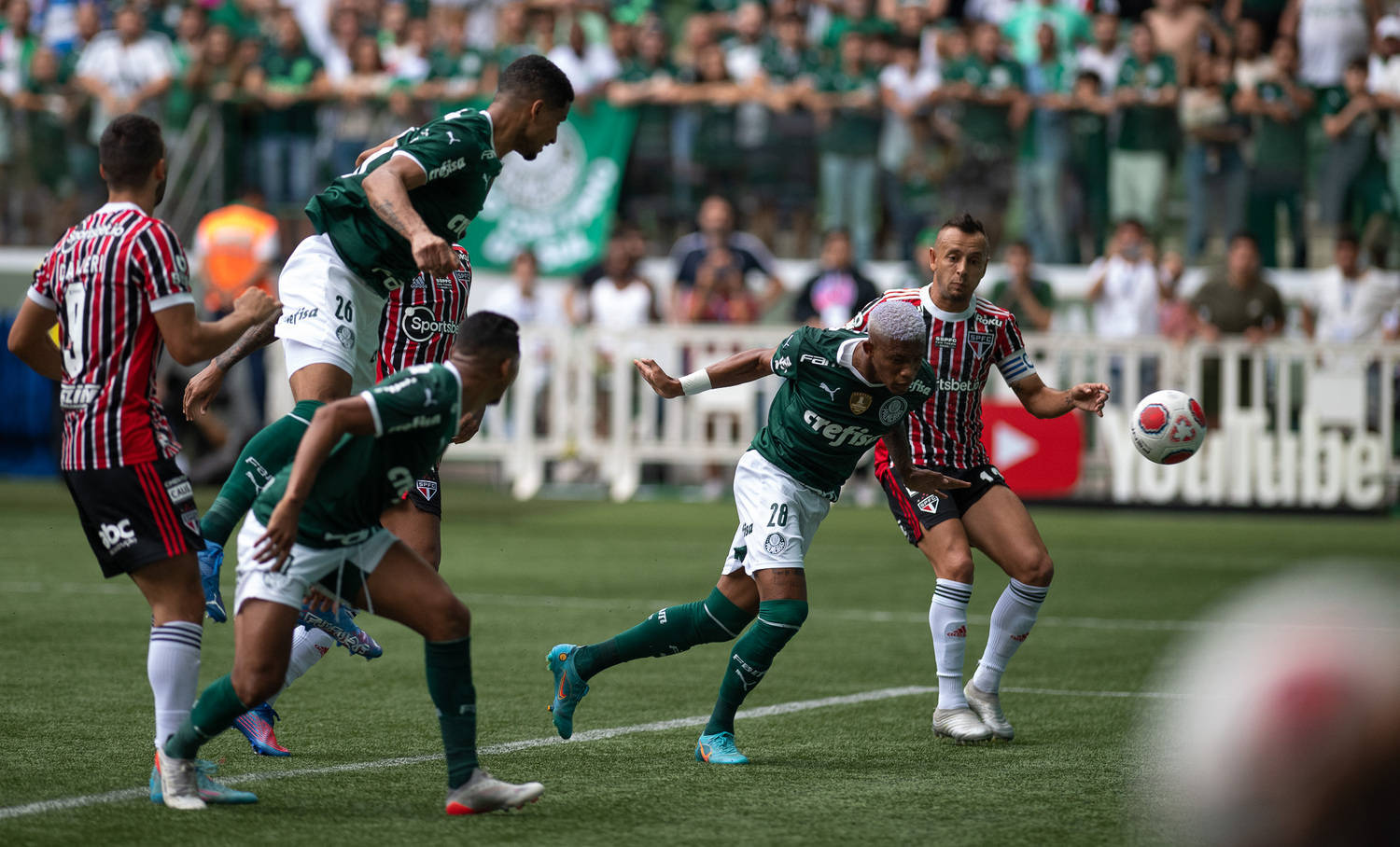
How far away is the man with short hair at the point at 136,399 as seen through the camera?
5184mm

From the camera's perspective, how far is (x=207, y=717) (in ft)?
16.4

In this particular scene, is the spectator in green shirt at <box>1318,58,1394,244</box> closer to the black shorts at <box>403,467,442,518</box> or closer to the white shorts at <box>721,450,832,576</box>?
the white shorts at <box>721,450,832,576</box>

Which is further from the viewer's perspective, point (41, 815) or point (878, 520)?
point (878, 520)

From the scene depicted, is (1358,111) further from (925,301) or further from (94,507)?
(94,507)

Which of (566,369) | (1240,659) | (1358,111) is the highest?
(1358,111)

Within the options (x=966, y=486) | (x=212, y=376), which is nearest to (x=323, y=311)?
(x=212, y=376)

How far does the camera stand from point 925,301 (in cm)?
740

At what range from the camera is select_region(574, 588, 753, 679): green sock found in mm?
6391

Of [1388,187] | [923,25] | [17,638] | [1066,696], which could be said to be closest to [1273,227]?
[1388,187]

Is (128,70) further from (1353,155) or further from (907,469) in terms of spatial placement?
(907,469)

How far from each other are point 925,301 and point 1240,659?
523 centimetres

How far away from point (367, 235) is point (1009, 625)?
2.99m

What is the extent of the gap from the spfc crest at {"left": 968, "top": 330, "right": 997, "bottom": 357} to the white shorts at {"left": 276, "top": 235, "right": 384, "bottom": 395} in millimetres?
2488

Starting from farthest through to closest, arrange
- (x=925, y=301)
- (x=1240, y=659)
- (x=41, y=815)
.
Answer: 1. (x=925, y=301)
2. (x=41, y=815)
3. (x=1240, y=659)
